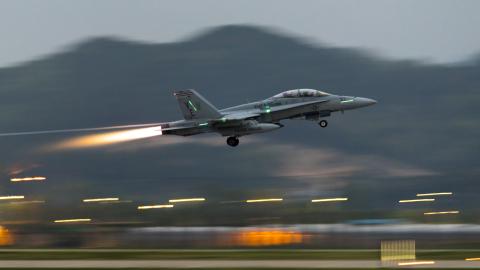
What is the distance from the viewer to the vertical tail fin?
2618 inches

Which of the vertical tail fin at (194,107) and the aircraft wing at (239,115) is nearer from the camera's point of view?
the vertical tail fin at (194,107)

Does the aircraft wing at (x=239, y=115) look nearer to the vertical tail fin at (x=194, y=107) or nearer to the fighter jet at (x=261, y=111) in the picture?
the fighter jet at (x=261, y=111)

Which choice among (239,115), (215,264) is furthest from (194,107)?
(215,264)

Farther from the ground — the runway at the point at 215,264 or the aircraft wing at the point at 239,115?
the aircraft wing at the point at 239,115

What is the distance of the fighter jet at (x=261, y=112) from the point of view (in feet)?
218

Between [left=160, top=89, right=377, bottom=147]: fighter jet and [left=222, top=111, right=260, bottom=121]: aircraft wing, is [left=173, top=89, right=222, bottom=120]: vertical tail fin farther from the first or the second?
[left=222, top=111, right=260, bottom=121]: aircraft wing

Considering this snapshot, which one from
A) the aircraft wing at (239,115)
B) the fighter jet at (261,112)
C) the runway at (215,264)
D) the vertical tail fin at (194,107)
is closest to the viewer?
the fighter jet at (261,112)

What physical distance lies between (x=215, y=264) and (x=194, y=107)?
533 inches

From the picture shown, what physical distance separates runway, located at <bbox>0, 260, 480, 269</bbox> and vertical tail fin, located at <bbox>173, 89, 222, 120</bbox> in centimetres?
1224

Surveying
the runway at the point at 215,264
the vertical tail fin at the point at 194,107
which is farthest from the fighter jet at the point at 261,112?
the runway at the point at 215,264

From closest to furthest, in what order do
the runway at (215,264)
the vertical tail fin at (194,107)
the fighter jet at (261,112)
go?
the fighter jet at (261,112) → the vertical tail fin at (194,107) → the runway at (215,264)

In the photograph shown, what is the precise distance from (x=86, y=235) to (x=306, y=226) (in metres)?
30.2

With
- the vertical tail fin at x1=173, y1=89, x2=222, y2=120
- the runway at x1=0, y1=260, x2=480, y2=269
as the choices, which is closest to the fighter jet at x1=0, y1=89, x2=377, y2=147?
the vertical tail fin at x1=173, y1=89, x2=222, y2=120

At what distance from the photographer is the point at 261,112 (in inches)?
2662
